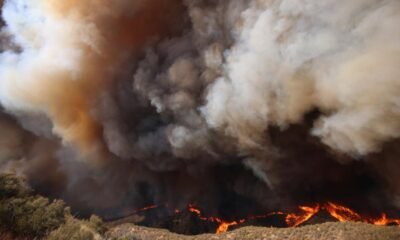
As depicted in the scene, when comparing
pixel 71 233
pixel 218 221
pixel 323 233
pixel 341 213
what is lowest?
pixel 71 233

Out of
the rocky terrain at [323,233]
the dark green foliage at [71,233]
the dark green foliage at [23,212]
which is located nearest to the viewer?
the rocky terrain at [323,233]

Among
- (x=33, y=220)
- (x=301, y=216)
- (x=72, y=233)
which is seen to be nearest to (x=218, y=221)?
(x=301, y=216)

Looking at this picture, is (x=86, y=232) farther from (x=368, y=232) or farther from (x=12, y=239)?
(x=368, y=232)

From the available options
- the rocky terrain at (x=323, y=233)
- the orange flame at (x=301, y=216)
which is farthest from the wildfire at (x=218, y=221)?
the rocky terrain at (x=323, y=233)

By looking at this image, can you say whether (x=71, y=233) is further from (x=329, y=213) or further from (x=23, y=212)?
(x=329, y=213)

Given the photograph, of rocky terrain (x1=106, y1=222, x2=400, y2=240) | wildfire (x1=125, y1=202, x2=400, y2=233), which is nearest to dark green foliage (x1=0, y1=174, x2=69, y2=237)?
rocky terrain (x1=106, y1=222, x2=400, y2=240)

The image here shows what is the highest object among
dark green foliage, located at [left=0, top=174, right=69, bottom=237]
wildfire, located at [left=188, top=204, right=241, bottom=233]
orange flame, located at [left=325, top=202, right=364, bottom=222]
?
wildfire, located at [left=188, top=204, right=241, bottom=233]

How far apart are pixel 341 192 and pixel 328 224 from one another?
11288 mm

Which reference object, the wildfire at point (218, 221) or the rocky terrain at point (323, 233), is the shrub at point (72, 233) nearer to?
the rocky terrain at point (323, 233)

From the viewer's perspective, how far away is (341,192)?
979 inches

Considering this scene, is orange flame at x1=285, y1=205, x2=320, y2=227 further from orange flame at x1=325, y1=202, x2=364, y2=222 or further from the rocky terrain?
the rocky terrain

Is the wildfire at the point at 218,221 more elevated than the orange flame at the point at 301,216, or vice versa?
the wildfire at the point at 218,221

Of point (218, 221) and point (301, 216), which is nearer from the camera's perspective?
point (301, 216)

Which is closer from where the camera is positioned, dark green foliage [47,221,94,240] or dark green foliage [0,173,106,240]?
dark green foliage [47,221,94,240]
